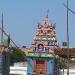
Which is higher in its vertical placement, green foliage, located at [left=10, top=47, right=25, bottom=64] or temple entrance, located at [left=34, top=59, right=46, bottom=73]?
green foliage, located at [left=10, top=47, right=25, bottom=64]

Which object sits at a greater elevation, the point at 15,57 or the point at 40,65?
the point at 15,57

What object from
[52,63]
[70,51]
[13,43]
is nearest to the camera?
[13,43]

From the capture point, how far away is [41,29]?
262 feet

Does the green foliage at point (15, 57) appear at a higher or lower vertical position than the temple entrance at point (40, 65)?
higher

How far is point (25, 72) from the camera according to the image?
23.5 metres

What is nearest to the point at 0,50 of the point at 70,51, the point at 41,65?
the point at 70,51

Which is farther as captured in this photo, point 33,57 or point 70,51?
point 33,57

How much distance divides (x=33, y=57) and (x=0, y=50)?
18.0 ft

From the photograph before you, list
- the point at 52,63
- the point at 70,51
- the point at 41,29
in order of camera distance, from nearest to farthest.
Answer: the point at 70,51, the point at 52,63, the point at 41,29

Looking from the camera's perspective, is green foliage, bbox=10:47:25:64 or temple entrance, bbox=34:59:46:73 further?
green foliage, bbox=10:47:25:64

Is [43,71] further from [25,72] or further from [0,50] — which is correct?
[0,50]

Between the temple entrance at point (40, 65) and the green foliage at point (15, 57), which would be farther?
the green foliage at point (15, 57)

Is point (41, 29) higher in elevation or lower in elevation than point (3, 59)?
higher

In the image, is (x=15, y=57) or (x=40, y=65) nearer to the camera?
(x=40, y=65)
